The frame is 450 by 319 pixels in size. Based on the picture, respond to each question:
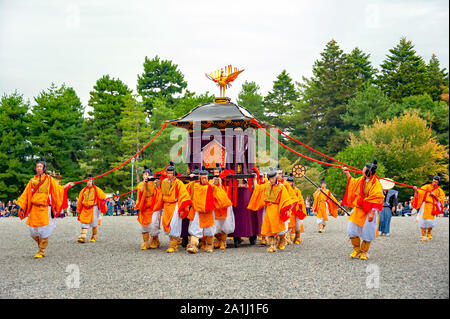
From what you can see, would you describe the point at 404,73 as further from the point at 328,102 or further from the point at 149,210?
the point at 149,210

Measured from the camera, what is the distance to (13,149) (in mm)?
33375

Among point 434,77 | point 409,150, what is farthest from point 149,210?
point 434,77

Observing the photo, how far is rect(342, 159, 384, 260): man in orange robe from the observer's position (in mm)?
8188

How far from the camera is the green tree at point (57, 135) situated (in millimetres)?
33969

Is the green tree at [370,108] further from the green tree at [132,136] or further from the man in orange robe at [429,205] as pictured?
the man in orange robe at [429,205]

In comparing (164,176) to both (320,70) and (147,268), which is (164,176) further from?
(320,70)

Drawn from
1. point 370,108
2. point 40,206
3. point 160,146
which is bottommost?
point 40,206

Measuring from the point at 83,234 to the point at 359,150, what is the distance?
22241 mm

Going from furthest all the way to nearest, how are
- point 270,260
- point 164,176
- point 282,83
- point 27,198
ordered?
point 282,83, point 164,176, point 27,198, point 270,260

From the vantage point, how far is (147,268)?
736 centimetres

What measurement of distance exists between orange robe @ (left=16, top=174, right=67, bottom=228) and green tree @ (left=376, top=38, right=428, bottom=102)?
1353 inches

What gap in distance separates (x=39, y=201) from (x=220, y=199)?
3.86 meters

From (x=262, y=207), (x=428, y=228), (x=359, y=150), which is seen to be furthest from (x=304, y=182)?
(x=262, y=207)

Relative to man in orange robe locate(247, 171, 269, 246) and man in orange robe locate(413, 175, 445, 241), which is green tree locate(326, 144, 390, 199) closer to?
man in orange robe locate(413, 175, 445, 241)
